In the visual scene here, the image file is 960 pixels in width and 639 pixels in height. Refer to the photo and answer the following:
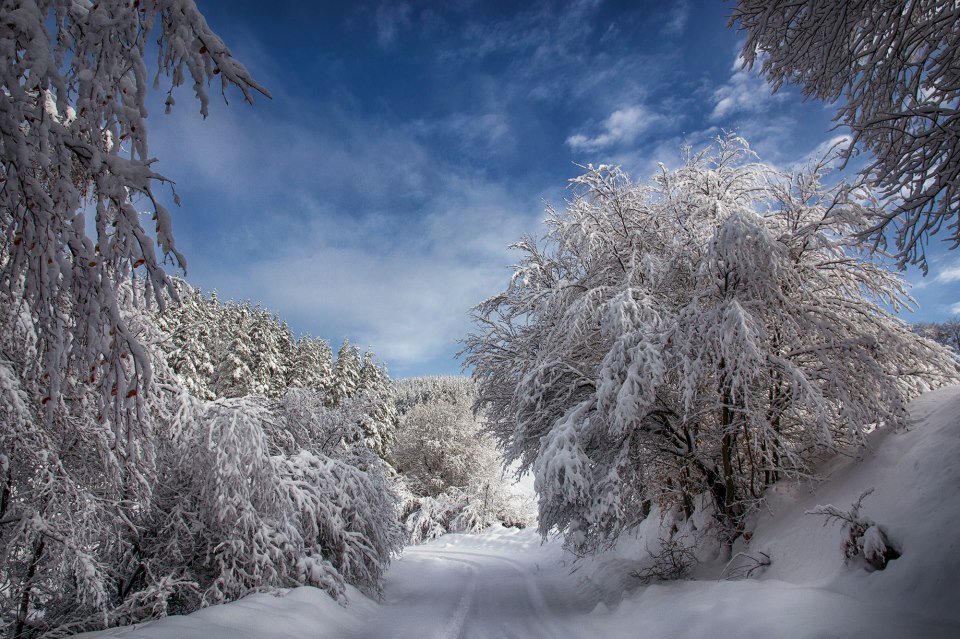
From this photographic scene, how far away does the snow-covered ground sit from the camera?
12.9 feet

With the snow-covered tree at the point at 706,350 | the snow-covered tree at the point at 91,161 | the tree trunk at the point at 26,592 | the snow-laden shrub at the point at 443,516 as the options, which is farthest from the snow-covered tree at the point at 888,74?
the snow-laden shrub at the point at 443,516

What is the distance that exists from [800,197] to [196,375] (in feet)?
84.8

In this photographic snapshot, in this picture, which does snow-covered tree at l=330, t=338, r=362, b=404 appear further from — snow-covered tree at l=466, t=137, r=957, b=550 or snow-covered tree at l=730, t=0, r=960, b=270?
snow-covered tree at l=730, t=0, r=960, b=270

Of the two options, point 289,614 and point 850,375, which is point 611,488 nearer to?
Answer: point 850,375

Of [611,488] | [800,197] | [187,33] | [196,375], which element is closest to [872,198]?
[800,197]

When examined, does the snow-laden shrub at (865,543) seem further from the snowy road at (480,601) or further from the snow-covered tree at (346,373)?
the snow-covered tree at (346,373)

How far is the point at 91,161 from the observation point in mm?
Result: 2244

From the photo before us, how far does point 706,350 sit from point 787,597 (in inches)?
122

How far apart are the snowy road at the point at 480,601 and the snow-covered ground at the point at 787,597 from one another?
0.05 m

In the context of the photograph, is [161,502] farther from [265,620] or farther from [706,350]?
[706,350]

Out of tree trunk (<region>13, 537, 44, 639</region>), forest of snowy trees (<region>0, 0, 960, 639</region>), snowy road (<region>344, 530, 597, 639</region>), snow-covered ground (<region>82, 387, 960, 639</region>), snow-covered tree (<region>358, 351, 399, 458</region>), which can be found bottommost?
snowy road (<region>344, 530, 597, 639</region>)

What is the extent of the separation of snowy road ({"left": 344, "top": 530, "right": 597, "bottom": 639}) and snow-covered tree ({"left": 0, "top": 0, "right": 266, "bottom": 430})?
6.42 meters

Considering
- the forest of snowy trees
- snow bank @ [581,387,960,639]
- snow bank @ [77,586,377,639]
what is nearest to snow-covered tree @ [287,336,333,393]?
the forest of snowy trees

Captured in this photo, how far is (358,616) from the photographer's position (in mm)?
8039
